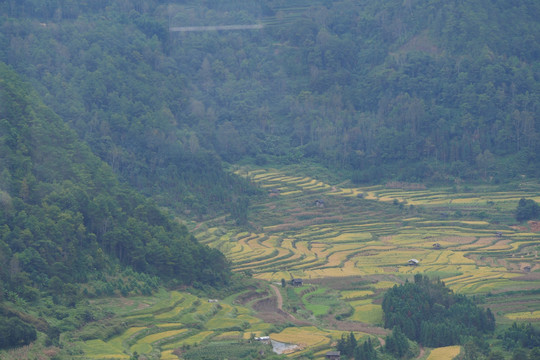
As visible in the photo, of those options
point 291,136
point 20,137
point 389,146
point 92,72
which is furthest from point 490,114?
point 20,137

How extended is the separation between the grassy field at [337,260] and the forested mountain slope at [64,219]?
2469 millimetres

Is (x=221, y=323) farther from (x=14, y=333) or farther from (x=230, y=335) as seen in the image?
(x=14, y=333)

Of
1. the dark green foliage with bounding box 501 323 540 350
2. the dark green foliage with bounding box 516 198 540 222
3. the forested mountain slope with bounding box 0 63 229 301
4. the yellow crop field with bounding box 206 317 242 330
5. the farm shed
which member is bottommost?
the dark green foliage with bounding box 516 198 540 222

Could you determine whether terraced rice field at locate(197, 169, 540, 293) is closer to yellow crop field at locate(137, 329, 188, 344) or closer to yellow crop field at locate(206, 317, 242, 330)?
yellow crop field at locate(206, 317, 242, 330)

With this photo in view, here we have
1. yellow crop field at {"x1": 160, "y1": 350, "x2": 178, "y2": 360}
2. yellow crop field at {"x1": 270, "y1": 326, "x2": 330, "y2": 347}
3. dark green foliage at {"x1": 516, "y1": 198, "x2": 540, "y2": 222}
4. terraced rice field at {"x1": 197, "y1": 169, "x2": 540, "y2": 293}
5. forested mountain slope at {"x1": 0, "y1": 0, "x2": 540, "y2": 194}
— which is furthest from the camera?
forested mountain slope at {"x1": 0, "y1": 0, "x2": 540, "y2": 194}

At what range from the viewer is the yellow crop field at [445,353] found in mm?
27875

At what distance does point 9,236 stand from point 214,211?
1801 centimetres

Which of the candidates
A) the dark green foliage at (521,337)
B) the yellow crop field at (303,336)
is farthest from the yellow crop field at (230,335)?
the dark green foliage at (521,337)

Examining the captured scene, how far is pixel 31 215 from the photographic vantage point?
33781 mm

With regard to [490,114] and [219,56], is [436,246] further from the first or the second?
[219,56]

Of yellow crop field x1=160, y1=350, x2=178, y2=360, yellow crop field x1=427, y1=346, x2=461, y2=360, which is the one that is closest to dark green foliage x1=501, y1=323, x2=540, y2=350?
yellow crop field x1=427, y1=346, x2=461, y2=360

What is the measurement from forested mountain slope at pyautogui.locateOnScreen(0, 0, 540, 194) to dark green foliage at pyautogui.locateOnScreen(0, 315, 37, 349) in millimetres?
23448

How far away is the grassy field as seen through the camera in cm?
2991

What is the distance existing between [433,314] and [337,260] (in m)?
10.8
